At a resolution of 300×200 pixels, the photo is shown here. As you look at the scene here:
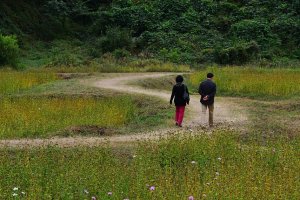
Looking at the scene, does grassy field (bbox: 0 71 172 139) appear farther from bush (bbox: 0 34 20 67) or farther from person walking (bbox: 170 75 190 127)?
bush (bbox: 0 34 20 67)

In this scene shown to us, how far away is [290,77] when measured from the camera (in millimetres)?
25672

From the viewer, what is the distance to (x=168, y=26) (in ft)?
148

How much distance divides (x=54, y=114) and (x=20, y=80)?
935 cm

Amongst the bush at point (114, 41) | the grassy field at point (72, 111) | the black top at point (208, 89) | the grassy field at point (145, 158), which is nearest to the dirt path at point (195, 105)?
the grassy field at point (145, 158)

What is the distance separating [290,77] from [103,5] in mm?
29982

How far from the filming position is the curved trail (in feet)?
40.9

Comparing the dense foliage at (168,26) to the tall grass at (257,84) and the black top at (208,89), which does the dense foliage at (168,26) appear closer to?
the tall grass at (257,84)

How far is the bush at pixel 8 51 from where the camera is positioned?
33.9m

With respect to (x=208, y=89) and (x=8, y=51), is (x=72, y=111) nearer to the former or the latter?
(x=208, y=89)

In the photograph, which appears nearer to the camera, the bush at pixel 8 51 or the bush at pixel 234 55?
the bush at pixel 8 51

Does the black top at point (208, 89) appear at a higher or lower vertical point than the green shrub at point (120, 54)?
higher

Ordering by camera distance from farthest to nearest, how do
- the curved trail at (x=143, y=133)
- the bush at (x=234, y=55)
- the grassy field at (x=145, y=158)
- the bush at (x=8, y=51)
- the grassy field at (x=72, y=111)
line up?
the bush at (x=234, y=55) < the bush at (x=8, y=51) < the grassy field at (x=72, y=111) < the curved trail at (x=143, y=133) < the grassy field at (x=145, y=158)

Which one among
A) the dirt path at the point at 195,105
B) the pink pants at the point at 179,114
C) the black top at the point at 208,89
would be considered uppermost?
the black top at the point at 208,89

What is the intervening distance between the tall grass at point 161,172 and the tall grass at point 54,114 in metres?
3.00
